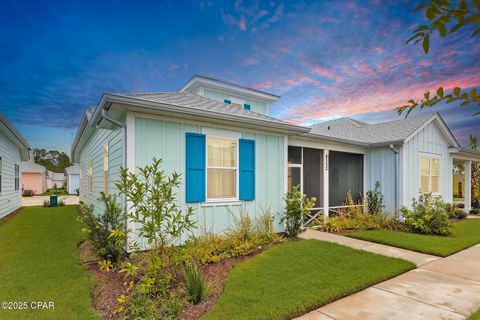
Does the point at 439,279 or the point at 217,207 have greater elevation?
the point at 217,207

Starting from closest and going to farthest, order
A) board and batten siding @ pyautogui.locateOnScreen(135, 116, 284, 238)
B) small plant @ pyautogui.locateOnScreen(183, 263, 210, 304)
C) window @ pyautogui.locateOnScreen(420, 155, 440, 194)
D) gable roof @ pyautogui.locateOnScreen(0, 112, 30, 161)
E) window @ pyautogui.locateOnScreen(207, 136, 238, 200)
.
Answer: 1. small plant @ pyautogui.locateOnScreen(183, 263, 210, 304)
2. board and batten siding @ pyautogui.locateOnScreen(135, 116, 284, 238)
3. window @ pyautogui.locateOnScreen(207, 136, 238, 200)
4. gable roof @ pyautogui.locateOnScreen(0, 112, 30, 161)
5. window @ pyautogui.locateOnScreen(420, 155, 440, 194)

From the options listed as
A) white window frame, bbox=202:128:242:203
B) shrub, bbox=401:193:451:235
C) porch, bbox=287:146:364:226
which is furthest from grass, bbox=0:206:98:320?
shrub, bbox=401:193:451:235

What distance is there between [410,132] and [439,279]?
7106 millimetres

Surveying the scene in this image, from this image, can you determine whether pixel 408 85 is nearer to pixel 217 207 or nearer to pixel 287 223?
pixel 287 223

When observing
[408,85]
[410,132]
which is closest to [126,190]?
[408,85]

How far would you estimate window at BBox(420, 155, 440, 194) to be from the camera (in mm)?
10703

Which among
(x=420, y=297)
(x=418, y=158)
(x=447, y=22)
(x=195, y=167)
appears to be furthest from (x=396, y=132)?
(x=447, y=22)

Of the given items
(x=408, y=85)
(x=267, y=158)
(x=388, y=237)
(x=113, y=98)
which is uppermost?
(x=408, y=85)

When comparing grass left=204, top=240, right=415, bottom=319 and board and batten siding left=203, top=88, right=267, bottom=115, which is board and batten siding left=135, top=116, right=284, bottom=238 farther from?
board and batten siding left=203, top=88, right=267, bottom=115

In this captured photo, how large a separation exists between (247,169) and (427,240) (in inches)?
205

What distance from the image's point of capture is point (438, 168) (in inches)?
456

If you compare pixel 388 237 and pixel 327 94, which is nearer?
pixel 388 237

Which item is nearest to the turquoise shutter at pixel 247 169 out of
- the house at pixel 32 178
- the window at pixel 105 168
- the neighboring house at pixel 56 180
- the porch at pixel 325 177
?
the porch at pixel 325 177

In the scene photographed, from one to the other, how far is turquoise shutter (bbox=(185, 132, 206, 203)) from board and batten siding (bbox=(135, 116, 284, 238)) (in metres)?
0.11
